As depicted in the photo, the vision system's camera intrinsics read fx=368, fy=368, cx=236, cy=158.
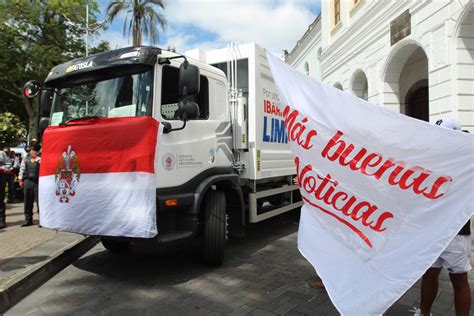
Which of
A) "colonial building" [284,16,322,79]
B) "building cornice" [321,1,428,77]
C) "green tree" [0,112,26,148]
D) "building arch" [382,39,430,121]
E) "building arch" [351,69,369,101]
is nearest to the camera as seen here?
"green tree" [0,112,26,148]

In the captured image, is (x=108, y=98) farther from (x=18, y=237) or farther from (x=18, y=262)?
(x=18, y=237)

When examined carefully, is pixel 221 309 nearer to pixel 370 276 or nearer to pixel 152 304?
pixel 152 304

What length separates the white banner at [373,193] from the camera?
8.74 feet

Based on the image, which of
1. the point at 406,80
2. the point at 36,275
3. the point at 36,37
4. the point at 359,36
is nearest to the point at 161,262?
the point at 36,275

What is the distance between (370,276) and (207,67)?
342 cm

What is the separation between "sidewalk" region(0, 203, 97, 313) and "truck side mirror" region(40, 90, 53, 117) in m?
2.00

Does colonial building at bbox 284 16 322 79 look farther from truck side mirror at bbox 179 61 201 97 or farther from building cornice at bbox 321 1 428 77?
truck side mirror at bbox 179 61 201 97

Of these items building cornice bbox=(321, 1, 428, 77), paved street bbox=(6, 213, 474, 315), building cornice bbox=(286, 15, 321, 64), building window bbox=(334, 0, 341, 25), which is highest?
building cornice bbox=(286, 15, 321, 64)

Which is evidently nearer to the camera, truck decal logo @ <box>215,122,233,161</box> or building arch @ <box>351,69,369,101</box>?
truck decal logo @ <box>215,122,233,161</box>

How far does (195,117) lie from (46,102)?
7.63ft

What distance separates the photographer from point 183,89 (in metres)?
4.14

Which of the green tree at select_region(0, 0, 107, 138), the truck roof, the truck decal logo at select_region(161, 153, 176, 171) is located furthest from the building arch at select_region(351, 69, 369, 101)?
the green tree at select_region(0, 0, 107, 138)

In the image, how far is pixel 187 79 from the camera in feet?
13.5

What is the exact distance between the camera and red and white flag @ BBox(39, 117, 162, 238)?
3854mm
